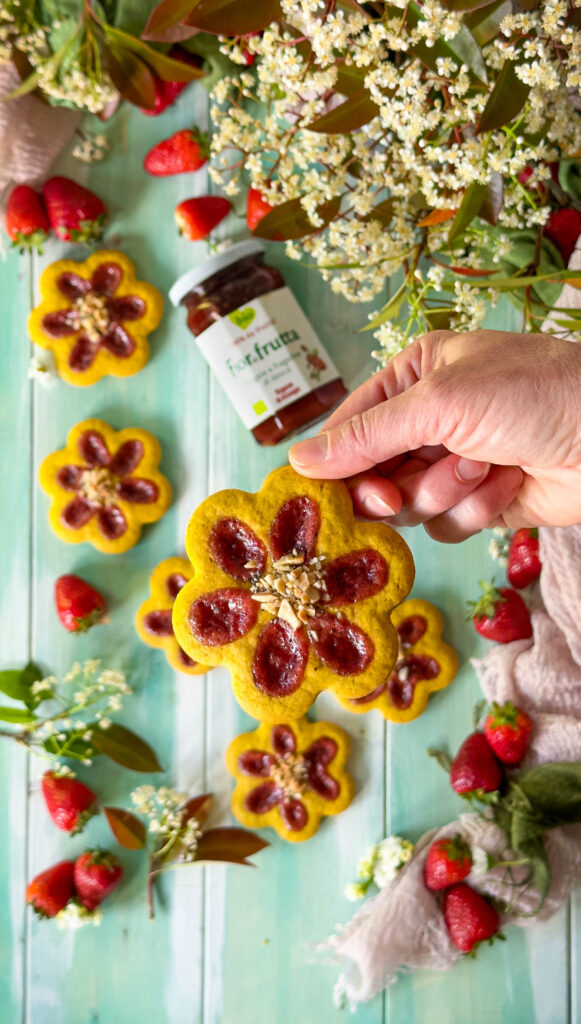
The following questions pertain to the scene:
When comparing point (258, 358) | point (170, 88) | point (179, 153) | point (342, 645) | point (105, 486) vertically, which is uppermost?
point (170, 88)

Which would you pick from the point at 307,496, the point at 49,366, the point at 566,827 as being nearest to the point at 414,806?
the point at 566,827

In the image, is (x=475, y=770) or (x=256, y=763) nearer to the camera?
(x=475, y=770)

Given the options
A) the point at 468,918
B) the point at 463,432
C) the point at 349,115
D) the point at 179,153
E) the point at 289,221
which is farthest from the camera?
the point at 179,153

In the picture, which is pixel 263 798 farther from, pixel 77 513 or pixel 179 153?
pixel 179 153

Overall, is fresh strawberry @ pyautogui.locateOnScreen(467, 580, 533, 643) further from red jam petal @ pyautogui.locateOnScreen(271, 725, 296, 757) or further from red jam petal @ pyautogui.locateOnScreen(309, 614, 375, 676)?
red jam petal @ pyautogui.locateOnScreen(309, 614, 375, 676)

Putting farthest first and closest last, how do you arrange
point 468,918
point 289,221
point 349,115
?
point 468,918
point 289,221
point 349,115

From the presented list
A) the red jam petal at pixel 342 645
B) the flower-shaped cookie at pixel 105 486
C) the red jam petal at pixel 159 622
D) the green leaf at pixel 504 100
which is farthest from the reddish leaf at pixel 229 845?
the green leaf at pixel 504 100

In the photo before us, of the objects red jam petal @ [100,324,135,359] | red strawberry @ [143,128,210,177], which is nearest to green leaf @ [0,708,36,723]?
red jam petal @ [100,324,135,359]

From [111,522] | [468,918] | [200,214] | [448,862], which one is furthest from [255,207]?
[468,918]

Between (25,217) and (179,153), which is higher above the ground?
(179,153)
